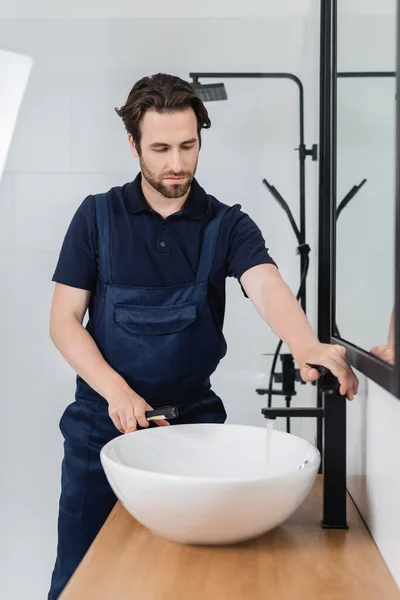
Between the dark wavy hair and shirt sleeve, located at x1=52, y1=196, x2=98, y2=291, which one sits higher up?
the dark wavy hair

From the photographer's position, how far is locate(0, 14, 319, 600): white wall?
253 cm

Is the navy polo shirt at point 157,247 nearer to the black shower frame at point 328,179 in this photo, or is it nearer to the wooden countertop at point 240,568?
the black shower frame at point 328,179

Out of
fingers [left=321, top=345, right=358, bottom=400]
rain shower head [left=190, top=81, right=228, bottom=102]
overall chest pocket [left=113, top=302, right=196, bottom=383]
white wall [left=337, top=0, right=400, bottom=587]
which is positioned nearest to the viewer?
white wall [left=337, top=0, right=400, bottom=587]

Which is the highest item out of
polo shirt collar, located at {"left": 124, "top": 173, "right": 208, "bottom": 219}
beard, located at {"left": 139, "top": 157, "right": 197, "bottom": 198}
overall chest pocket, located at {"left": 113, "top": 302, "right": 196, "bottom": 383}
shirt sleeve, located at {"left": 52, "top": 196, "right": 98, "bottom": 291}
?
beard, located at {"left": 139, "top": 157, "right": 197, "bottom": 198}

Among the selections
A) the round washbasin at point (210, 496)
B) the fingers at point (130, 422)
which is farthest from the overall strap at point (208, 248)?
the round washbasin at point (210, 496)

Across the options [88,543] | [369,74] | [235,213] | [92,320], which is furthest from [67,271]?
[369,74]

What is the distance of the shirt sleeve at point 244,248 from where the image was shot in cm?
175

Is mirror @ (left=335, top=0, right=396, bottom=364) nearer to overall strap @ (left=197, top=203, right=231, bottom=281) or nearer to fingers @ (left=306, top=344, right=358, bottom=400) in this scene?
fingers @ (left=306, top=344, right=358, bottom=400)

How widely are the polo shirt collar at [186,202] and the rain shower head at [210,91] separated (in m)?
0.65

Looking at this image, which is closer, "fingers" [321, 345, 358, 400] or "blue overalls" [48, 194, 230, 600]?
"fingers" [321, 345, 358, 400]

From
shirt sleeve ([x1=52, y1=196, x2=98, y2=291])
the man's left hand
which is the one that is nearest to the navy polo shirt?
shirt sleeve ([x1=52, y1=196, x2=98, y2=291])

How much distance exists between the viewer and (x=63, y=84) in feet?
8.34

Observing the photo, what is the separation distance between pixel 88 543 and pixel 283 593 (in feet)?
3.02

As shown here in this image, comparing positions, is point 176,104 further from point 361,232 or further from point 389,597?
point 389,597
